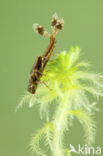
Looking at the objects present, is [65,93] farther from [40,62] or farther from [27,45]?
[27,45]

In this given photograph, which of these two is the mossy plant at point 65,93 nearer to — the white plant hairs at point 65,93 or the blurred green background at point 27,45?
the white plant hairs at point 65,93

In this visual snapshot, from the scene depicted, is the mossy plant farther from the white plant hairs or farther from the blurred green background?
the blurred green background

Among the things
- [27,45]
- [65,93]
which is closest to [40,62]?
[65,93]

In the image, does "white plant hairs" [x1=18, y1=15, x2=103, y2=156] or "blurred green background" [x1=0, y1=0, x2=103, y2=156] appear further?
"blurred green background" [x1=0, y1=0, x2=103, y2=156]

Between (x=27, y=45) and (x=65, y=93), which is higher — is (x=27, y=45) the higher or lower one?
the higher one

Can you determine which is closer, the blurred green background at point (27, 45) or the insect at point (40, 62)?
the insect at point (40, 62)

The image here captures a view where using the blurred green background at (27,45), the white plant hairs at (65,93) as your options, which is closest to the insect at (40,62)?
the white plant hairs at (65,93)

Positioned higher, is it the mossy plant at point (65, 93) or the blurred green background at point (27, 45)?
the blurred green background at point (27, 45)

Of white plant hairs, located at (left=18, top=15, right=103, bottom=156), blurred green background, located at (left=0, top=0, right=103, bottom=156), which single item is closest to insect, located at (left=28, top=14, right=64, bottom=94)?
white plant hairs, located at (left=18, top=15, right=103, bottom=156)

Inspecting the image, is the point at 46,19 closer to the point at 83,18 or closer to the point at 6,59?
the point at 83,18
